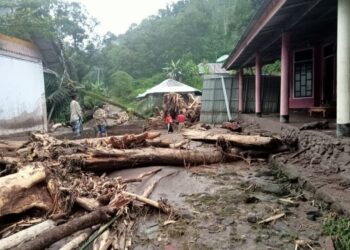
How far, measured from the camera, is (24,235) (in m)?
3.89

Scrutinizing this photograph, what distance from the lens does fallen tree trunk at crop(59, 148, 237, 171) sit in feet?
21.5

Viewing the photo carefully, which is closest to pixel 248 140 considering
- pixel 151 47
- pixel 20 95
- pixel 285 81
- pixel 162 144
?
pixel 162 144

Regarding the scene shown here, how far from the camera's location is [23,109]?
53.7 ft

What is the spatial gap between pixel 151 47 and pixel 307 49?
124ft

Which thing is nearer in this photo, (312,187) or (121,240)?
(121,240)

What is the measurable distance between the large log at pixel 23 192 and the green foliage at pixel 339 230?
3.69 meters

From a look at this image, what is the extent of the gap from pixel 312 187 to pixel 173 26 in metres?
47.2

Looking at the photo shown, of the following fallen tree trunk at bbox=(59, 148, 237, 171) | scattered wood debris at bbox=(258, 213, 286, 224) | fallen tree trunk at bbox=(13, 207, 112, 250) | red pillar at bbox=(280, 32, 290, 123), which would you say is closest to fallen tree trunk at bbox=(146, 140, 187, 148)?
fallen tree trunk at bbox=(59, 148, 237, 171)

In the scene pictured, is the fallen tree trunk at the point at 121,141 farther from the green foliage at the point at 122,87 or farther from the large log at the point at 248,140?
the green foliage at the point at 122,87

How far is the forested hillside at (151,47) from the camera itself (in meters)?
34.4

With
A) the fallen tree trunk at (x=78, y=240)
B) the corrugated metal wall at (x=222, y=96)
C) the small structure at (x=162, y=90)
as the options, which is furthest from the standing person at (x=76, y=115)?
the small structure at (x=162, y=90)

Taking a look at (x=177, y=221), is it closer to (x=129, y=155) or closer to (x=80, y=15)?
(x=129, y=155)

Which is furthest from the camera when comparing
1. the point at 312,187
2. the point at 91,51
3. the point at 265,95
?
the point at 91,51

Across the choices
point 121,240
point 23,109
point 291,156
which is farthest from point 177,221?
point 23,109
